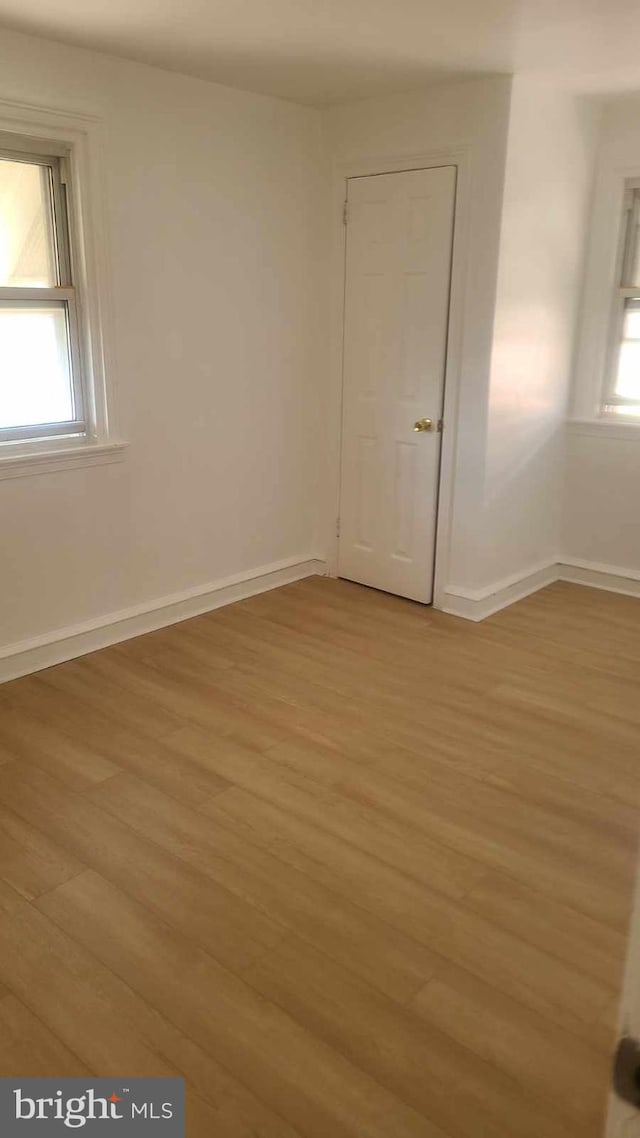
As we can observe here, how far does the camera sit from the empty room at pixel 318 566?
195 cm

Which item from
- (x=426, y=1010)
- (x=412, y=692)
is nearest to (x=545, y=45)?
(x=412, y=692)

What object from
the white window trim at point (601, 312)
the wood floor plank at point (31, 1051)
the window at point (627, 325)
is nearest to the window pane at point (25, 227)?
the wood floor plank at point (31, 1051)

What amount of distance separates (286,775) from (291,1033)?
105cm

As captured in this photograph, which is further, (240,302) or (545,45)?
(240,302)

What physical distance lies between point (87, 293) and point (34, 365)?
14.3 inches

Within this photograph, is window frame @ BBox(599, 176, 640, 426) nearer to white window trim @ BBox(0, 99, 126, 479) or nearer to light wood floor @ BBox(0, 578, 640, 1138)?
light wood floor @ BBox(0, 578, 640, 1138)

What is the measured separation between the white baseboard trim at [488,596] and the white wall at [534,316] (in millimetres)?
43

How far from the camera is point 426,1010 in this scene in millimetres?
1983

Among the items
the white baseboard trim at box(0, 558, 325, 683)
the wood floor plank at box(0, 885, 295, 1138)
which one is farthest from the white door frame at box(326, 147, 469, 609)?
the wood floor plank at box(0, 885, 295, 1138)

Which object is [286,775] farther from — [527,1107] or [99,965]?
[527,1107]

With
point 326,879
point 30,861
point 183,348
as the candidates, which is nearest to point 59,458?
point 183,348

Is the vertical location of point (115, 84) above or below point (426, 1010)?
above

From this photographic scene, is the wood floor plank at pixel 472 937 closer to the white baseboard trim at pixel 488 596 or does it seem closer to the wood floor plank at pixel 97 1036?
the wood floor plank at pixel 97 1036

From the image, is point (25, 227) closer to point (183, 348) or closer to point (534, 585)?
point (183, 348)
